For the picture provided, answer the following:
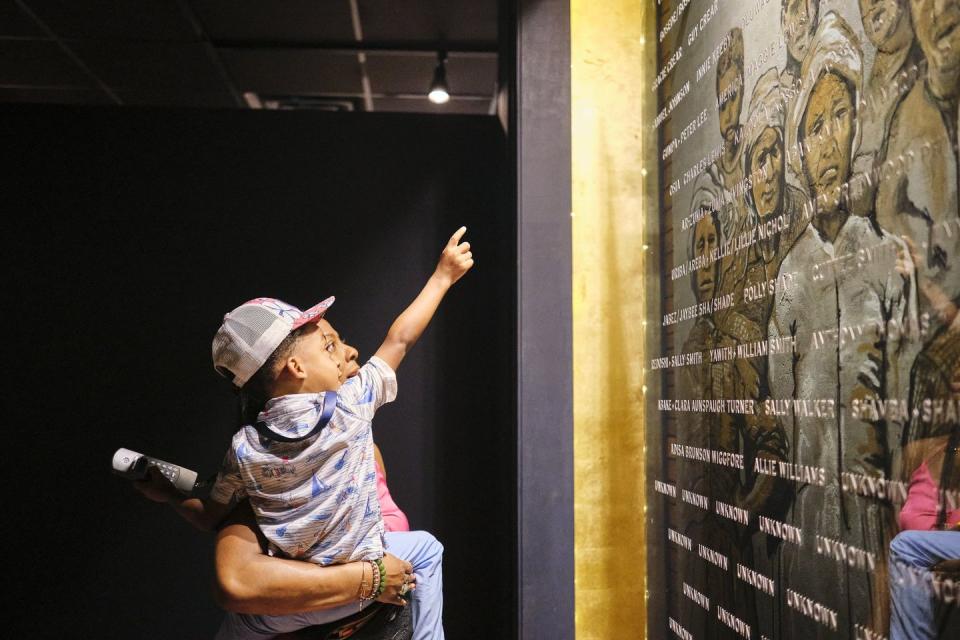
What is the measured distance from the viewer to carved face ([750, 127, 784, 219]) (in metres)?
1.42

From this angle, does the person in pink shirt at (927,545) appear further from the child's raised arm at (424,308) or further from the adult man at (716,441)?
the child's raised arm at (424,308)

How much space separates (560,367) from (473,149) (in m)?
1.19

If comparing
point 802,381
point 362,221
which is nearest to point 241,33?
point 362,221

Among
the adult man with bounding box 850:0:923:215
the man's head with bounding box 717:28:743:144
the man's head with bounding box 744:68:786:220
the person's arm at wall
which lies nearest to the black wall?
the person's arm at wall

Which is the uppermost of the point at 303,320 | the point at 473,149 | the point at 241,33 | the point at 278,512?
the point at 241,33

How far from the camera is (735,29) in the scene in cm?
163

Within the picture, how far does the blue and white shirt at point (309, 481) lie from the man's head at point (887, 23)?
4.48ft

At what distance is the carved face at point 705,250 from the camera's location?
1.72 metres

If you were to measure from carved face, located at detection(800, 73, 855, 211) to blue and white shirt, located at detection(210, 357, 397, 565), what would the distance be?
3.94 feet

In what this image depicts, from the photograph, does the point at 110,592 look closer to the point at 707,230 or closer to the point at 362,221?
the point at 362,221

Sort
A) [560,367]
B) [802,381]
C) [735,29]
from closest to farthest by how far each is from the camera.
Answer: [802,381], [735,29], [560,367]

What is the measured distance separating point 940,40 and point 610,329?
142 cm

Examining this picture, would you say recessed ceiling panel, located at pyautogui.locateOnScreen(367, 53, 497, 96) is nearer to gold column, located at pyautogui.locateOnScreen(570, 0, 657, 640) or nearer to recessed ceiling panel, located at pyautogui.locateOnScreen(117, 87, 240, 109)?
recessed ceiling panel, located at pyautogui.locateOnScreen(117, 87, 240, 109)

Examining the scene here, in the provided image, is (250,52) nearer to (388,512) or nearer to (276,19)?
(276,19)
